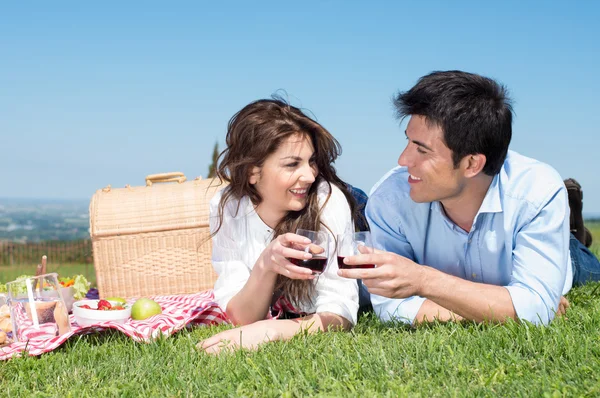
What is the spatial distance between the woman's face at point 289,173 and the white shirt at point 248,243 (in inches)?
9.5

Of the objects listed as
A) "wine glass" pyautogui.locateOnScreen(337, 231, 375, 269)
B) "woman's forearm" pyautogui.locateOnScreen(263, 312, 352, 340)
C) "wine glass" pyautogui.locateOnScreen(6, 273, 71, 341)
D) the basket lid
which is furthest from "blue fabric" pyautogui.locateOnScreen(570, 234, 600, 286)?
"wine glass" pyautogui.locateOnScreen(6, 273, 71, 341)

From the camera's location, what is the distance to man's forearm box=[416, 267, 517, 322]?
3920 mm

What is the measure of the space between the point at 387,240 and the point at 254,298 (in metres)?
1.11

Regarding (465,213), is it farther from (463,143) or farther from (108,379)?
(108,379)

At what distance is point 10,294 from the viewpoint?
4.88m

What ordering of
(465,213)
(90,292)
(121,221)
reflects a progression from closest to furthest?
(465,213) → (121,221) → (90,292)

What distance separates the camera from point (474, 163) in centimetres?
430

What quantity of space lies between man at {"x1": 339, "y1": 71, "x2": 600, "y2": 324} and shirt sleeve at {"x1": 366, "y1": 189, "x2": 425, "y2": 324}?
1cm

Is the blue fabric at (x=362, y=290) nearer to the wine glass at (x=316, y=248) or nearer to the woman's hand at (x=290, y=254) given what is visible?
the woman's hand at (x=290, y=254)

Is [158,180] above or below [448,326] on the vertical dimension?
above

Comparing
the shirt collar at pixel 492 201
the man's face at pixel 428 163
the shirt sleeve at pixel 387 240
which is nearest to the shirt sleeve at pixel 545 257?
the shirt collar at pixel 492 201

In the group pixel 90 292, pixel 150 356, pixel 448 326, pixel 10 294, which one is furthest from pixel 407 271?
pixel 90 292

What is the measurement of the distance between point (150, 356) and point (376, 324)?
1.63 meters

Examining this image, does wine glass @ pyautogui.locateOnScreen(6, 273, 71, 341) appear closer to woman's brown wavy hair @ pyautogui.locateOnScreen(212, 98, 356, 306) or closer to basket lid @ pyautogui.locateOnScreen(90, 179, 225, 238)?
woman's brown wavy hair @ pyautogui.locateOnScreen(212, 98, 356, 306)
